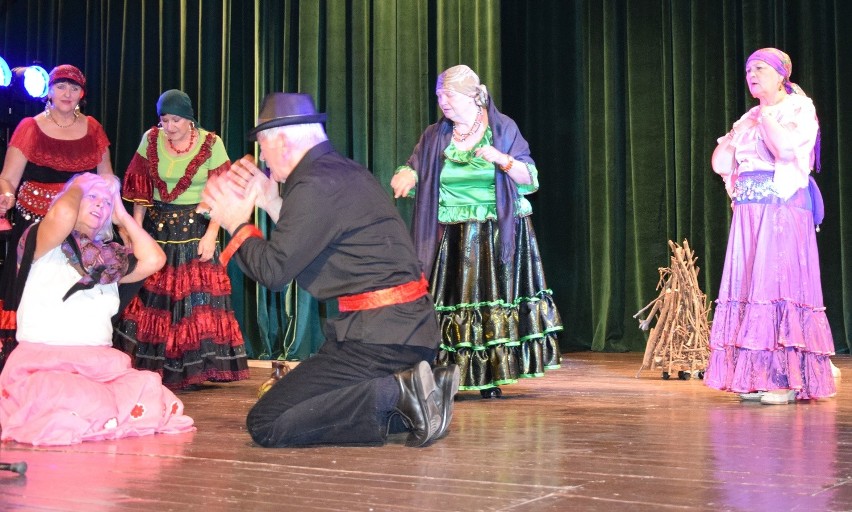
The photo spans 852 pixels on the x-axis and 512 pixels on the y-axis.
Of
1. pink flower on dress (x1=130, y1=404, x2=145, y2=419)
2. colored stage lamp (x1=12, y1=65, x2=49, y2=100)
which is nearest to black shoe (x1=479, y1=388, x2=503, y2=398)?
pink flower on dress (x1=130, y1=404, x2=145, y2=419)

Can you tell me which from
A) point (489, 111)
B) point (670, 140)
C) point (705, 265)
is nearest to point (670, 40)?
point (670, 140)

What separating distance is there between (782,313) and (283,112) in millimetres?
2347

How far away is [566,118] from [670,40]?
92cm

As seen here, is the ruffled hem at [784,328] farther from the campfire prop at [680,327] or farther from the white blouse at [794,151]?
the campfire prop at [680,327]

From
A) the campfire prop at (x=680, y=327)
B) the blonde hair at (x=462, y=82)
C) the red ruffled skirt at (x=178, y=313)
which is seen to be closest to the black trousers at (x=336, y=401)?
the blonde hair at (x=462, y=82)

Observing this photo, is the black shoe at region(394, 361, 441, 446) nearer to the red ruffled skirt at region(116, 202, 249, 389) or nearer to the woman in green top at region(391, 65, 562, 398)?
the woman in green top at region(391, 65, 562, 398)

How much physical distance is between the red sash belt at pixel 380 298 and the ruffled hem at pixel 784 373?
181cm

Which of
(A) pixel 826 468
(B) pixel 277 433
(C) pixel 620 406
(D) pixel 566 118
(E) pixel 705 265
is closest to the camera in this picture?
(A) pixel 826 468

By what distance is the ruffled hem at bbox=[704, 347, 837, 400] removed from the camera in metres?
4.49

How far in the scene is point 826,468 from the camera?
112 inches

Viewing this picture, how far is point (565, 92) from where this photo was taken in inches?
310

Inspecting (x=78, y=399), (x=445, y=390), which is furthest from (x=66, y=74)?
(x=445, y=390)

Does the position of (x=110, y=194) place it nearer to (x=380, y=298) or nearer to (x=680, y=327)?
(x=380, y=298)

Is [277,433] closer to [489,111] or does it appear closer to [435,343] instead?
[435,343]
